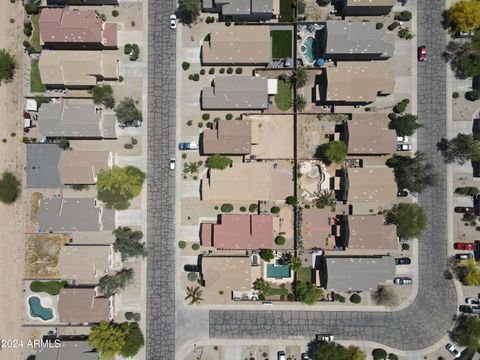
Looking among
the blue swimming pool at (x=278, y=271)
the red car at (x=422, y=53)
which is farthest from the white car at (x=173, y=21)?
the blue swimming pool at (x=278, y=271)

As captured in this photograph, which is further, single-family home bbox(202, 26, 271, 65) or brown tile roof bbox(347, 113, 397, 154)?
single-family home bbox(202, 26, 271, 65)

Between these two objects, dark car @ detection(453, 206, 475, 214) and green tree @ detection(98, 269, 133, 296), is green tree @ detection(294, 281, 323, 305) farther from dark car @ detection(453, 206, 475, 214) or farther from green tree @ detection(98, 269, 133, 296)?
green tree @ detection(98, 269, 133, 296)

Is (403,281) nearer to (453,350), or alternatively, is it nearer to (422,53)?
(453,350)

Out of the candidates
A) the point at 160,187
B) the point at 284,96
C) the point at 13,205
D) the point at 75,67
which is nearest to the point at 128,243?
the point at 160,187

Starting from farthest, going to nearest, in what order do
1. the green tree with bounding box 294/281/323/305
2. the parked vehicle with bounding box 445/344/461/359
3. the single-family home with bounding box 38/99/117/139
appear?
the parked vehicle with bounding box 445/344/461/359
the single-family home with bounding box 38/99/117/139
the green tree with bounding box 294/281/323/305

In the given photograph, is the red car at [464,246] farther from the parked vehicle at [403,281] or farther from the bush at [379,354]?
the bush at [379,354]

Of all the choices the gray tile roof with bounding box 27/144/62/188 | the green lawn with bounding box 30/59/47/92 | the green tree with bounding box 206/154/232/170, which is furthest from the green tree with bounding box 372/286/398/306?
the green lawn with bounding box 30/59/47/92
